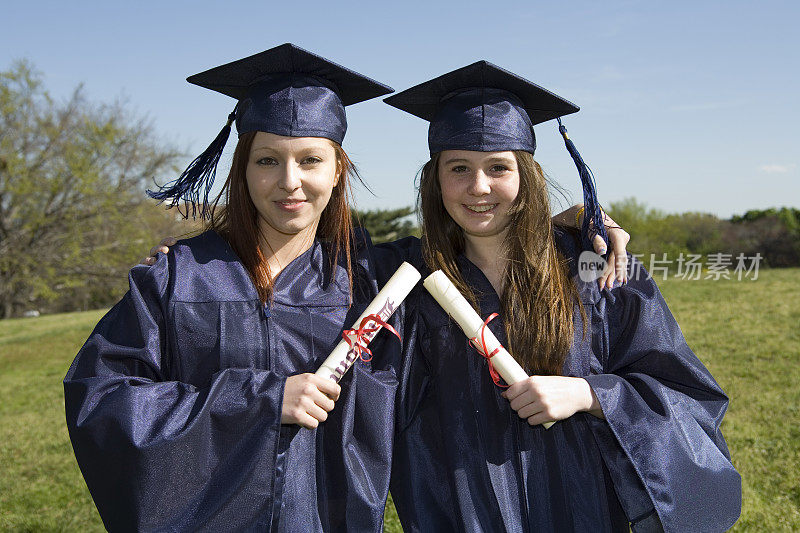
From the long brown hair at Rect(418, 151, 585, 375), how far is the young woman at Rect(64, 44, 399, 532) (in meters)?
0.25

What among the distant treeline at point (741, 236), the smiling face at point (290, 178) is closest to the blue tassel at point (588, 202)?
the smiling face at point (290, 178)

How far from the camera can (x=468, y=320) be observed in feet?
6.66

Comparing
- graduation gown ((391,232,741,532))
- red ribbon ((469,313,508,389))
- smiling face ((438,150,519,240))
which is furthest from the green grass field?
smiling face ((438,150,519,240))

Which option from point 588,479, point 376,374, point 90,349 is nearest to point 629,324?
point 588,479

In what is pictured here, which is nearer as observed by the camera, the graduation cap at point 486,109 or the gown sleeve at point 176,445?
the gown sleeve at point 176,445

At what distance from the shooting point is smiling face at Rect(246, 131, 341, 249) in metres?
2.08

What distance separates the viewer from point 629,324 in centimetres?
217

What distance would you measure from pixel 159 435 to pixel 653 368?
1464 millimetres

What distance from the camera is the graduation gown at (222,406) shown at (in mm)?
1879

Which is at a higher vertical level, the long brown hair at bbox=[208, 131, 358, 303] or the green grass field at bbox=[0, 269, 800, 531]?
the long brown hair at bbox=[208, 131, 358, 303]

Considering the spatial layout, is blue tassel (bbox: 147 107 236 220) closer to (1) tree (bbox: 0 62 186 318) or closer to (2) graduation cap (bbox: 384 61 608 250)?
(2) graduation cap (bbox: 384 61 608 250)

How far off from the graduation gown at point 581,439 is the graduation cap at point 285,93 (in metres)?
0.67

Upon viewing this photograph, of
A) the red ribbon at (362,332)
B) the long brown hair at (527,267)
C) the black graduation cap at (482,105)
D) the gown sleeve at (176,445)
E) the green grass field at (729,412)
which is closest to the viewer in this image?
the gown sleeve at (176,445)

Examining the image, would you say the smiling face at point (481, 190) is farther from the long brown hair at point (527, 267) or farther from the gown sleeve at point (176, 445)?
the gown sleeve at point (176, 445)
